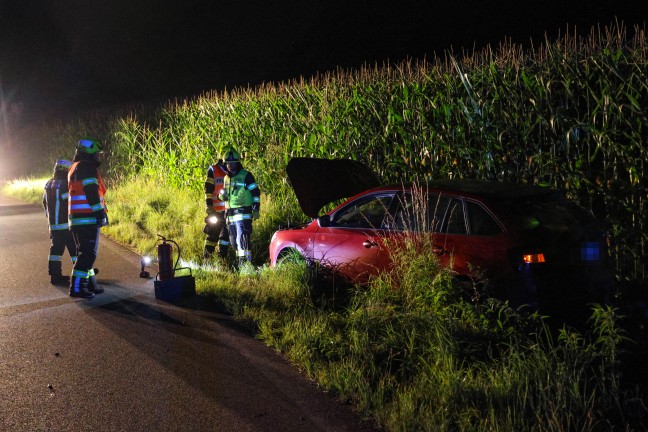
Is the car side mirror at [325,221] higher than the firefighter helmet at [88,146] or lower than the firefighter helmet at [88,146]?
lower

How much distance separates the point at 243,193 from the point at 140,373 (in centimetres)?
447

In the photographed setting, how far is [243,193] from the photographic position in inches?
367

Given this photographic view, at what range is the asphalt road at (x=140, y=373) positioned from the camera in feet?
14.1

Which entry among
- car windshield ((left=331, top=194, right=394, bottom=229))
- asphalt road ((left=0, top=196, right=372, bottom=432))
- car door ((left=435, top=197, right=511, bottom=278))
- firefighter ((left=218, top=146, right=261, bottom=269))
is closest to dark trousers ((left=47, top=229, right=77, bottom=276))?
asphalt road ((left=0, top=196, right=372, bottom=432))

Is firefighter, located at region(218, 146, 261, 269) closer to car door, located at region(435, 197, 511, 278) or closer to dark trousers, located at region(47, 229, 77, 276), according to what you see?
dark trousers, located at region(47, 229, 77, 276)

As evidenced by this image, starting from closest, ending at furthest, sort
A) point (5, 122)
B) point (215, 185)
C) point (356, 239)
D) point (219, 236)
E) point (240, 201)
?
point (356, 239) → point (240, 201) → point (215, 185) → point (219, 236) → point (5, 122)

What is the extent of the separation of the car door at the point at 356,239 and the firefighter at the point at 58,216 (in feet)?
12.8

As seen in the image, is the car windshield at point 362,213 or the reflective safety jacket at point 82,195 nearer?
the car windshield at point 362,213

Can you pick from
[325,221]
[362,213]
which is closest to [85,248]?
[325,221]

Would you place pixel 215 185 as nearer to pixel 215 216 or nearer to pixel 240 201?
pixel 215 216

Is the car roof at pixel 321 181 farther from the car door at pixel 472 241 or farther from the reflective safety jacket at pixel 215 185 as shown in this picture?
the car door at pixel 472 241

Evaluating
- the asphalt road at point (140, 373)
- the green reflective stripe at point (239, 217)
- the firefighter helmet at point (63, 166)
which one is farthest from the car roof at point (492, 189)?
the firefighter helmet at point (63, 166)

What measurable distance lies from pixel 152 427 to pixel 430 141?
6.21m

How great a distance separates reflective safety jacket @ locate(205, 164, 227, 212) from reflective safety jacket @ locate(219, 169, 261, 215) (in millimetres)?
704
